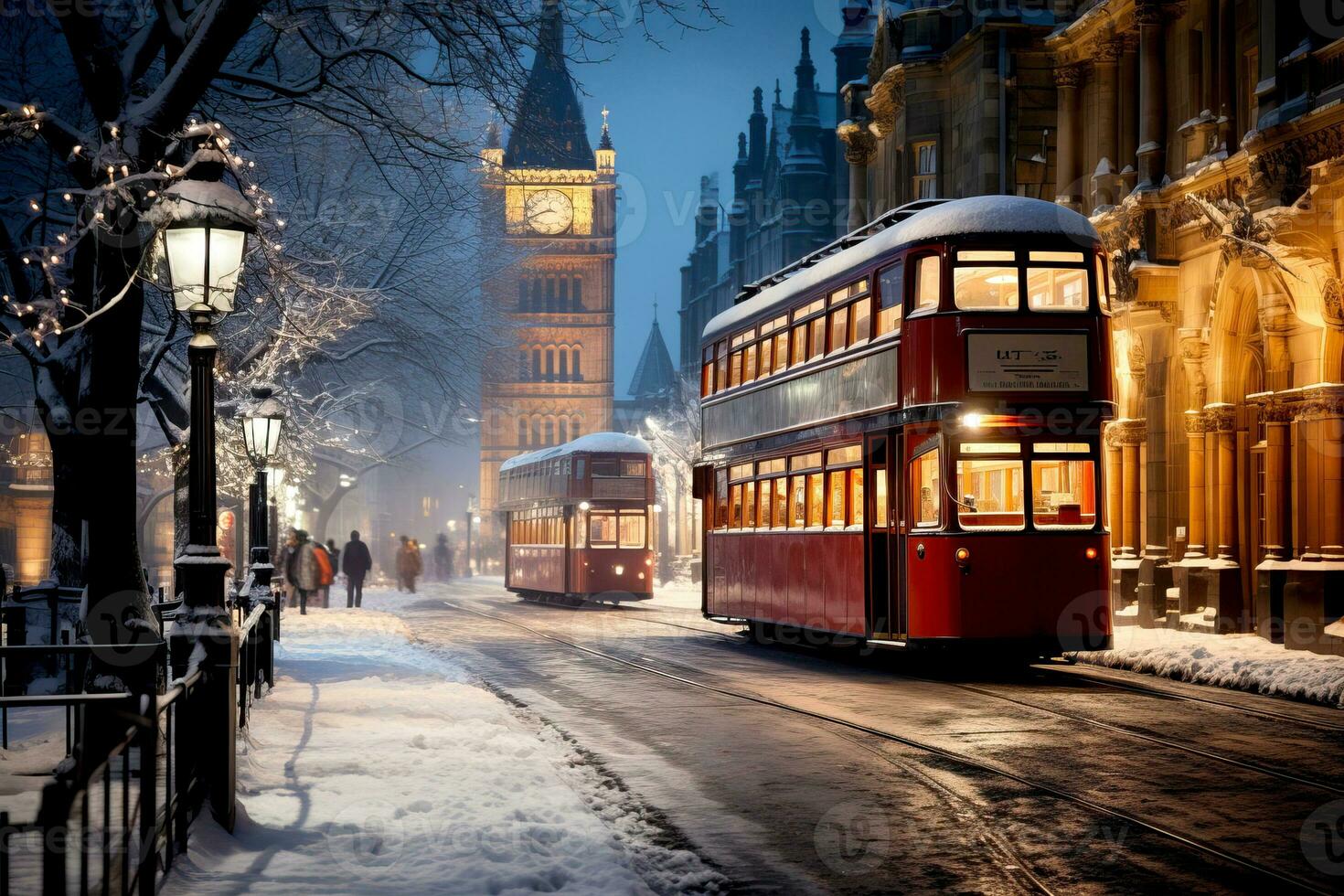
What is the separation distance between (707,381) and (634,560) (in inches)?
604

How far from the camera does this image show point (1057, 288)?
57.9ft

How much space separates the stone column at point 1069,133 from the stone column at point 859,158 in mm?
12353

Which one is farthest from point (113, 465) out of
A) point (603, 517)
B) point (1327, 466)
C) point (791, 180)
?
point (791, 180)

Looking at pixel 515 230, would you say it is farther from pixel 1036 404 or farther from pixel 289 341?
pixel 1036 404

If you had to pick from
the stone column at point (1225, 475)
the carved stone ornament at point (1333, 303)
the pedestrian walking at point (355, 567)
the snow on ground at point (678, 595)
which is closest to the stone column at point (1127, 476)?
the stone column at point (1225, 475)

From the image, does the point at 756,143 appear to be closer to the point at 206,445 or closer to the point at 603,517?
the point at 603,517

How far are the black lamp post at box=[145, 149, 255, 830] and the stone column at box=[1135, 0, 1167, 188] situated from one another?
22.0 m

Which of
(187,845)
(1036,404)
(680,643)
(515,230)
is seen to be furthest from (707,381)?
(187,845)

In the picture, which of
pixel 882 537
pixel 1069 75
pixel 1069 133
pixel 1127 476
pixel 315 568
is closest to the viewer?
pixel 882 537

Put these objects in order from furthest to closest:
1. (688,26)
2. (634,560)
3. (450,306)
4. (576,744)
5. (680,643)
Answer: (634,560)
(450,306)
(680,643)
(688,26)
(576,744)

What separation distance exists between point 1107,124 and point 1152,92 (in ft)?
6.93

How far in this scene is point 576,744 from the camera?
12898 millimetres

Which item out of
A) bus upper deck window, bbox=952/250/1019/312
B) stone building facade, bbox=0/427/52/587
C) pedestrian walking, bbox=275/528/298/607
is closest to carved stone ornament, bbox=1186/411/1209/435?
bus upper deck window, bbox=952/250/1019/312

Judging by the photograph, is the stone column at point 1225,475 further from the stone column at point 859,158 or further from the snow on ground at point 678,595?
the stone column at point 859,158
